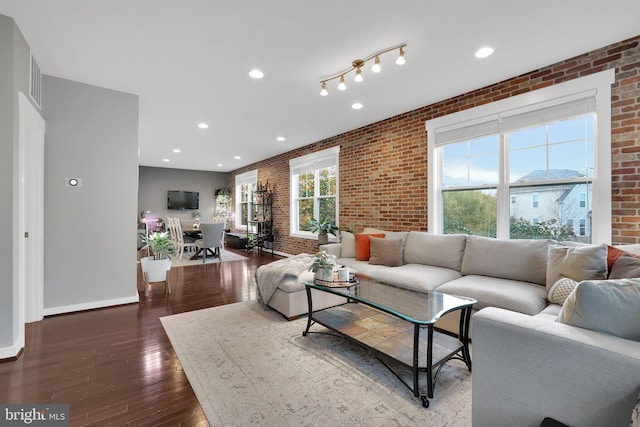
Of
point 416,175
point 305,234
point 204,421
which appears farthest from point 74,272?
point 416,175

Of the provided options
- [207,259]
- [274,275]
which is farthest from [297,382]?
[207,259]

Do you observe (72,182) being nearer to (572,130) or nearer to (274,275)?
(274,275)

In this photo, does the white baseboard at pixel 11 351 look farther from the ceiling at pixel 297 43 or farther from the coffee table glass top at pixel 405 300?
the ceiling at pixel 297 43

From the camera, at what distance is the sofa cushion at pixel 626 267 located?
1.88 m

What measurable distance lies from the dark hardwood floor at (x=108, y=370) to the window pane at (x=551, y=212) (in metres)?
3.52

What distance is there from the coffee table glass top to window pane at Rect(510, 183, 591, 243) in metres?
1.63

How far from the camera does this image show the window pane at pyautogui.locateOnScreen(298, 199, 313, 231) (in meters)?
6.43

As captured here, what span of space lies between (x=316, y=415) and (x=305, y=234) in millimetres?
4867

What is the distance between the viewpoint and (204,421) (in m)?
1.60

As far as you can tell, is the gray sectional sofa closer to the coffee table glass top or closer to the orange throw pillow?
the orange throw pillow

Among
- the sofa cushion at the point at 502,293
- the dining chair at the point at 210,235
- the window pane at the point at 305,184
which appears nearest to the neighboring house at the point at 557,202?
the sofa cushion at the point at 502,293

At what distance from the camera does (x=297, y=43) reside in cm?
251

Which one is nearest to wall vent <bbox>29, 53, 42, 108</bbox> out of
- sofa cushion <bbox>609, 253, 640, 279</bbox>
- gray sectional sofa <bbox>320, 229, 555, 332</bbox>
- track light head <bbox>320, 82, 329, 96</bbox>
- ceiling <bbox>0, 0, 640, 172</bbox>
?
ceiling <bbox>0, 0, 640, 172</bbox>

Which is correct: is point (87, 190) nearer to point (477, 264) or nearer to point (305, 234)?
point (305, 234)
